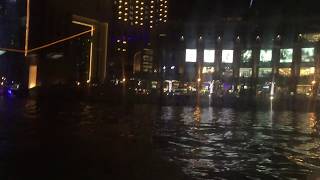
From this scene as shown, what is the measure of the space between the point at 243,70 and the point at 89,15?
43.0 meters

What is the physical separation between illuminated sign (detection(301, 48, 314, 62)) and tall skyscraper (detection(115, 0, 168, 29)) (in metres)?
39.4

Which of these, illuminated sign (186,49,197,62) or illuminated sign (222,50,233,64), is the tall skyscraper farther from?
illuminated sign (222,50,233,64)

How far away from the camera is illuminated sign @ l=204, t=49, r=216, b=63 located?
105 m

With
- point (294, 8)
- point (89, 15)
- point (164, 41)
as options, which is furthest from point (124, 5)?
point (89, 15)

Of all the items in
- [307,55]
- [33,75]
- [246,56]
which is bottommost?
[33,75]

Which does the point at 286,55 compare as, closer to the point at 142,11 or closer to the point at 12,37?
the point at 142,11

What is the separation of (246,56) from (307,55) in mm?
12427

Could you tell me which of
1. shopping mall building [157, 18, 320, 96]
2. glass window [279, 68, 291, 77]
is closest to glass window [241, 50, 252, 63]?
shopping mall building [157, 18, 320, 96]

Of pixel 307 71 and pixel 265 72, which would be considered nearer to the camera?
pixel 307 71

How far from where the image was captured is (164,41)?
106 meters

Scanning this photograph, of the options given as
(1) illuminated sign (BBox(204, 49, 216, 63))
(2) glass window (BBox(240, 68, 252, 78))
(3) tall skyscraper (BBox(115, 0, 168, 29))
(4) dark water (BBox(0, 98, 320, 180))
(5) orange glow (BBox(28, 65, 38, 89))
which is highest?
(3) tall skyscraper (BBox(115, 0, 168, 29))

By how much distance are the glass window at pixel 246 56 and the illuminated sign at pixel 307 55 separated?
10777mm

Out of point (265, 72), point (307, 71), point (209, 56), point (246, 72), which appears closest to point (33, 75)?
point (209, 56)

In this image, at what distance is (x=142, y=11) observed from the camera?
134 m
